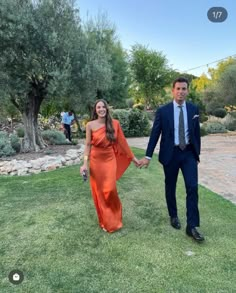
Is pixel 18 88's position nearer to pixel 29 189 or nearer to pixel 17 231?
pixel 29 189

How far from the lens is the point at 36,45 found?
891cm

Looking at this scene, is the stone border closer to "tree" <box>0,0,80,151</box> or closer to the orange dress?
"tree" <box>0,0,80,151</box>

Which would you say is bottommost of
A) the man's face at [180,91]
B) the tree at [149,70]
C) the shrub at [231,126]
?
the shrub at [231,126]

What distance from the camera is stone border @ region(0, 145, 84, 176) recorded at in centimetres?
847

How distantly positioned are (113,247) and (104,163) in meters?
1.04

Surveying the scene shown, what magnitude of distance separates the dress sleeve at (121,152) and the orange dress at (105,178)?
0.02 meters

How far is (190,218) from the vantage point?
3.97 metres

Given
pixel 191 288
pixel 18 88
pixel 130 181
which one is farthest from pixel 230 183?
pixel 18 88

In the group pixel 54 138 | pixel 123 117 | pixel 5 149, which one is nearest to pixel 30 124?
pixel 5 149

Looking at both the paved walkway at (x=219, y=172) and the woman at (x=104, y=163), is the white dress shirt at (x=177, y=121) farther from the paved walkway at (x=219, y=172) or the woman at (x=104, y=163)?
the paved walkway at (x=219, y=172)

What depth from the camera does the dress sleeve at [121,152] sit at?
444cm

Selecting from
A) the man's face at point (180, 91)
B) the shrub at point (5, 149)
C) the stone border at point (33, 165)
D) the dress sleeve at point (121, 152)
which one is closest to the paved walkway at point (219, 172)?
the dress sleeve at point (121, 152)

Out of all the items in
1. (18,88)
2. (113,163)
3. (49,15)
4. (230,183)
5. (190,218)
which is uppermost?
(49,15)

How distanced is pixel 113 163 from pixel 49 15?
623cm
